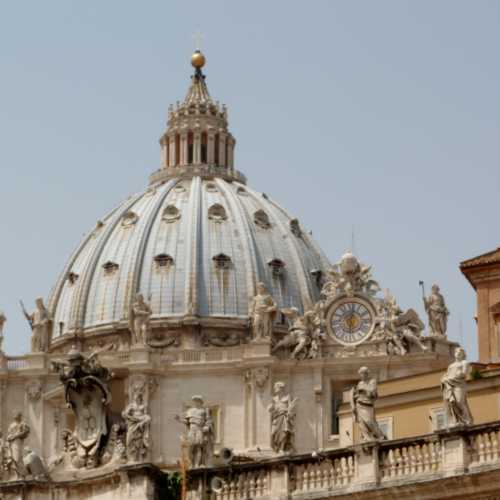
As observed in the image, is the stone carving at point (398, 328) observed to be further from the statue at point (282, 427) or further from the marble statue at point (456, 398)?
the marble statue at point (456, 398)

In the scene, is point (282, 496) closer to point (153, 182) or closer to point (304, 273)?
point (304, 273)

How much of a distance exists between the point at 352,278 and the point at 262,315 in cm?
889

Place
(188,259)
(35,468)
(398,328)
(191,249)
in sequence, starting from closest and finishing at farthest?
(35,468)
(398,328)
(188,259)
(191,249)

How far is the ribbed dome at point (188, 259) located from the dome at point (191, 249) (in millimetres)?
73

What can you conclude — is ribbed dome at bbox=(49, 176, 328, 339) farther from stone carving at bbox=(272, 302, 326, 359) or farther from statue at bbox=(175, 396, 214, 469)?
statue at bbox=(175, 396, 214, 469)

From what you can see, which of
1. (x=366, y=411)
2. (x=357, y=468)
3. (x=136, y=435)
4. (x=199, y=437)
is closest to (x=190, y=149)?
(x=136, y=435)

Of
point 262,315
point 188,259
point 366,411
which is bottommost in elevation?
point 366,411

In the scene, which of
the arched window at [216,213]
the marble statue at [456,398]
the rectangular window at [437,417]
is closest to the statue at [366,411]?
the marble statue at [456,398]

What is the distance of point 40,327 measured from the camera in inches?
5389

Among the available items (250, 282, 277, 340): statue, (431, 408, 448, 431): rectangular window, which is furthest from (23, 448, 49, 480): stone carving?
(250, 282, 277, 340): statue

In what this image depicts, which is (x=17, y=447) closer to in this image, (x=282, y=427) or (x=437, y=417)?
(x=282, y=427)

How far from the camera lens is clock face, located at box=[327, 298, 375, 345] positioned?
12097 cm

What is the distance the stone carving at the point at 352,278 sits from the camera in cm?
12150

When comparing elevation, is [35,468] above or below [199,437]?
above
